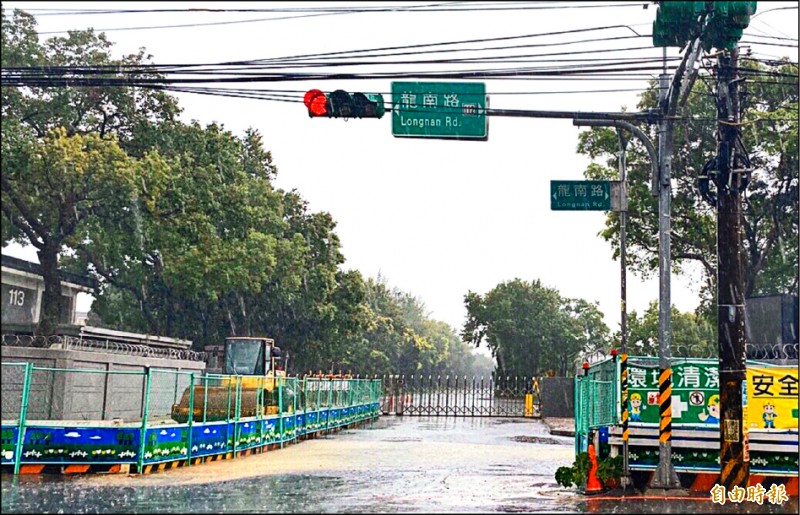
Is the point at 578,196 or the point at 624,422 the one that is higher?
the point at 578,196

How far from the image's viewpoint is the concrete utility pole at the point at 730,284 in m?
14.9

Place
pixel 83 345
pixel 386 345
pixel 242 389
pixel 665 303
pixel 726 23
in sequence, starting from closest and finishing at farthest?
pixel 726 23
pixel 665 303
pixel 242 389
pixel 83 345
pixel 386 345

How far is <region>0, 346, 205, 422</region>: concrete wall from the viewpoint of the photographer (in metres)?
27.6

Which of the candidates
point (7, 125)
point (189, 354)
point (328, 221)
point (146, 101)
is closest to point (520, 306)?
point (328, 221)

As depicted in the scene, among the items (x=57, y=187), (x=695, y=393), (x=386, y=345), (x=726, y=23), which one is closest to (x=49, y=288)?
(x=57, y=187)

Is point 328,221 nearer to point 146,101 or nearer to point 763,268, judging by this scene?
point 146,101

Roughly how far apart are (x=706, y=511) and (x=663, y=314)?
4.27 metres

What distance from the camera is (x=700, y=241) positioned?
1629 inches

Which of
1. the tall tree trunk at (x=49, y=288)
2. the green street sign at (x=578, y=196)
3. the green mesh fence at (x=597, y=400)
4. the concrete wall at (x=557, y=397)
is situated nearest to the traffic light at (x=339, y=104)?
the green street sign at (x=578, y=196)

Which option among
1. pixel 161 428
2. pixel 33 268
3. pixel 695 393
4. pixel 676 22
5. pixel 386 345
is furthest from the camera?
pixel 386 345

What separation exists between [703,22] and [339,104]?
624cm

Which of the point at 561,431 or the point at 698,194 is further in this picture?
the point at 698,194

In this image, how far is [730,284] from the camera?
15.0 m

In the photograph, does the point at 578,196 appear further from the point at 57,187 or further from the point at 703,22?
the point at 57,187
